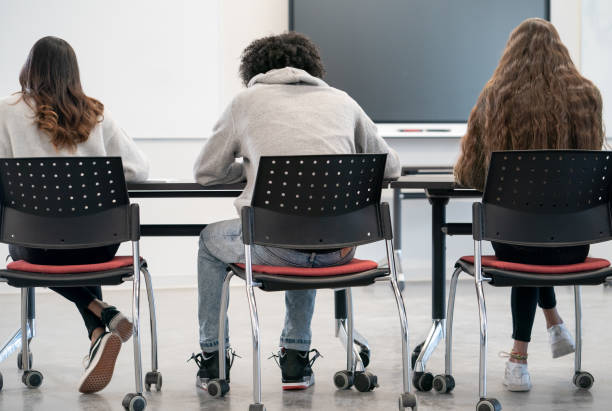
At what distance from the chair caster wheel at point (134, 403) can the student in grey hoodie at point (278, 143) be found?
1.20ft

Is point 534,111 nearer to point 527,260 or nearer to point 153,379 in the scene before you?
point 527,260

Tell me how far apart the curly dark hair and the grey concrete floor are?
3.64 feet

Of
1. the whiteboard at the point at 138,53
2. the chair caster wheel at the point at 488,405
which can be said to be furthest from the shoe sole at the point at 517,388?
the whiteboard at the point at 138,53

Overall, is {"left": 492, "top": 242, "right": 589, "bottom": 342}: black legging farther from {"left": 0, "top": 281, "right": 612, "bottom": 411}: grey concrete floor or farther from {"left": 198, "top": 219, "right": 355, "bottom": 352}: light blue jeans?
{"left": 198, "top": 219, "right": 355, "bottom": 352}: light blue jeans

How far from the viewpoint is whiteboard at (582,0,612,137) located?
5254 millimetres

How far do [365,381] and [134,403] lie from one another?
2.56 feet

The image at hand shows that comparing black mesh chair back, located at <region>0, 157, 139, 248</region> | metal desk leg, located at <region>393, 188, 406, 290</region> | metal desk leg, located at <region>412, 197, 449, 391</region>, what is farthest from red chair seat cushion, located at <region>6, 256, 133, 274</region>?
metal desk leg, located at <region>393, 188, 406, 290</region>

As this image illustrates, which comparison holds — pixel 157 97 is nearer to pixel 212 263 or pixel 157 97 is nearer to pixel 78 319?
pixel 78 319

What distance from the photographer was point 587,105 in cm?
247

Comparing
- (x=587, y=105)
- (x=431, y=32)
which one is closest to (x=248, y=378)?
(x=587, y=105)

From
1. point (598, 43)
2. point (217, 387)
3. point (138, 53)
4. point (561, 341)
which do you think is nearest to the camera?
point (217, 387)

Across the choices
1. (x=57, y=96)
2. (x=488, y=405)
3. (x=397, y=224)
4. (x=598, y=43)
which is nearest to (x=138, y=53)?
(x=397, y=224)

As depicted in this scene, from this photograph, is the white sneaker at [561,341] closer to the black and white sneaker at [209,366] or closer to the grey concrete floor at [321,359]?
the grey concrete floor at [321,359]

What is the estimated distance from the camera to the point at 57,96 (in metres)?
2.69
